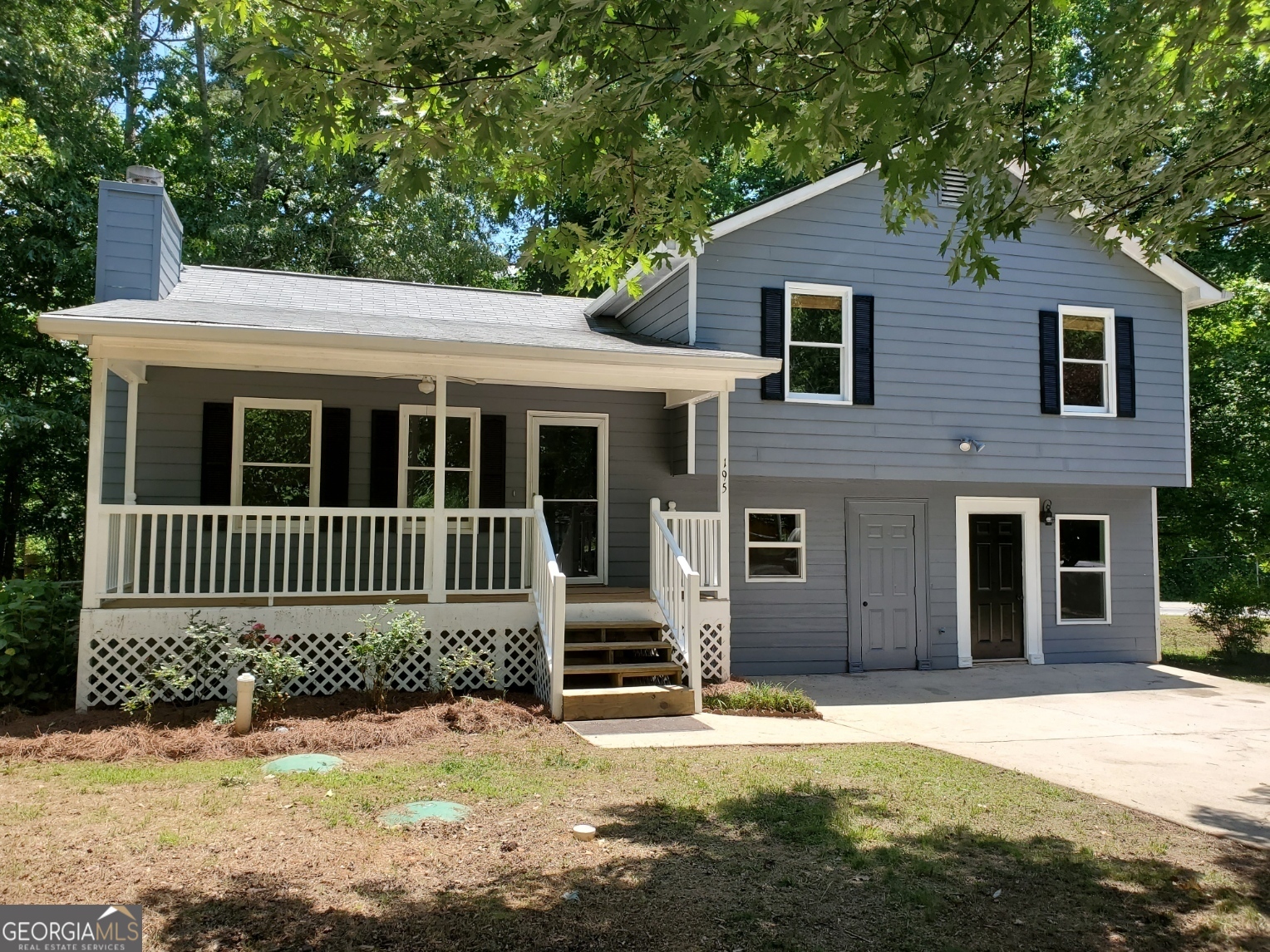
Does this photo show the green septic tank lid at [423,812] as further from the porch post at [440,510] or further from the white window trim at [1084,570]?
the white window trim at [1084,570]

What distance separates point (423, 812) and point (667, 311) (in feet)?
24.2

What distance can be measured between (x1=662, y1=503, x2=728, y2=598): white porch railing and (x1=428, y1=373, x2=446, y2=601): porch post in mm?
2310

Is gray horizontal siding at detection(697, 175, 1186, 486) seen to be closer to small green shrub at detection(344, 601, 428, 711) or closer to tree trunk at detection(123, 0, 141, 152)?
small green shrub at detection(344, 601, 428, 711)

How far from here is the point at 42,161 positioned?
14297 mm

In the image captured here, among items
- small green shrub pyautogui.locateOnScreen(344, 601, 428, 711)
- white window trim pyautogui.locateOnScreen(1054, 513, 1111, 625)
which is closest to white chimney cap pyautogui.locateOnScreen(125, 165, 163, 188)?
small green shrub pyautogui.locateOnScreen(344, 601, 428, 711)

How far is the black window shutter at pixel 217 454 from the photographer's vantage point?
9997mm

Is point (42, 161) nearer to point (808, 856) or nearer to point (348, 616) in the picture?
point (348, 616)

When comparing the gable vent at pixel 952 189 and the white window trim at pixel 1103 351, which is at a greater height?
the gable vent at pixel 952 189

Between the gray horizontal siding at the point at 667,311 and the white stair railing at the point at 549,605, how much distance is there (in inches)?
119

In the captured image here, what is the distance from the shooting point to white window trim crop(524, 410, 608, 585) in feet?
36.0

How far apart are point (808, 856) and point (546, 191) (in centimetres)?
463

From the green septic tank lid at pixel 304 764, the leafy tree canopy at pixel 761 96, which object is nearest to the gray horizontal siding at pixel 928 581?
the leafy tree canopy at pixel 761 96

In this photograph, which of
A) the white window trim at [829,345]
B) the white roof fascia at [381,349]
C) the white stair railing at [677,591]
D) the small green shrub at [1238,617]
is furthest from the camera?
the small green shrub at [1238,617]

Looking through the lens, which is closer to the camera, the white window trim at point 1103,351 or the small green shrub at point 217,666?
the small green shrub at point 217,666
